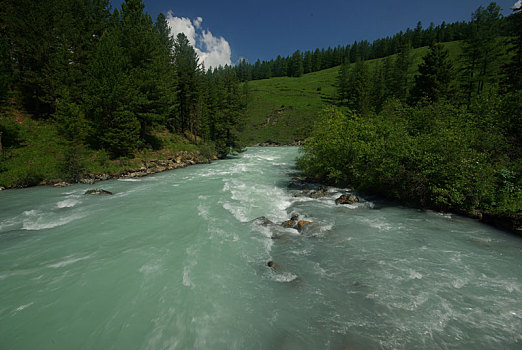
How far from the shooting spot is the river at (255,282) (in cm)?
503

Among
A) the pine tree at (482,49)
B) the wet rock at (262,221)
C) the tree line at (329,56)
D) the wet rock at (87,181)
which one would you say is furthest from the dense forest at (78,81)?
the tree line at (329,56)

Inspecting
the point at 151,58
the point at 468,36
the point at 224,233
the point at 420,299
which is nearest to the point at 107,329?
the point at 224,233

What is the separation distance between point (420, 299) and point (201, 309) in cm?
615

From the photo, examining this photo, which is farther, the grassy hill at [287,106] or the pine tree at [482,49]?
the grassy hill at [287,106]

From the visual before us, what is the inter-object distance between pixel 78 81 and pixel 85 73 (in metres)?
2.09

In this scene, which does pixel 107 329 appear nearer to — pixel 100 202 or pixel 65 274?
pixel 65 274

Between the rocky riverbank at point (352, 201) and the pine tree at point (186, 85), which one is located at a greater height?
the pine tree at point (186, 85)

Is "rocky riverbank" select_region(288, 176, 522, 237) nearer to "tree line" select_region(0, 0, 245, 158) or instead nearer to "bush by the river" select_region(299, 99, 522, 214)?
"bush by the river" select_region(299, 99, 522, 214)

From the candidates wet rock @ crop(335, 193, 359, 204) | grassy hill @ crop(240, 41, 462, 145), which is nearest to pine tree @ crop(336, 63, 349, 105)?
grassy hill @ crop(240, 41, 462, 145)

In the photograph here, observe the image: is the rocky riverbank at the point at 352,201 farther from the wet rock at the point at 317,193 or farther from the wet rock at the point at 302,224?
the wet rock at the point at 302,224

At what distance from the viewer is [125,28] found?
98.7 feet

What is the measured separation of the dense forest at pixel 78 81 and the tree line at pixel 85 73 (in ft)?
0.33

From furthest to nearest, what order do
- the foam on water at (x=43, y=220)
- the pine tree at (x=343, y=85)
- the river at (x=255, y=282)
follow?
the pine tree at (x=343, y=85) < the foam on water at (x=43, y=220) < the river at (x=255, y=282)

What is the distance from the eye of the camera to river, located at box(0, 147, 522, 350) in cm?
503
